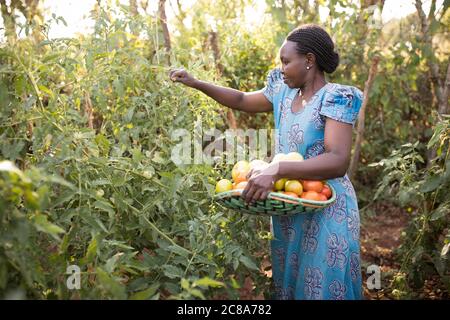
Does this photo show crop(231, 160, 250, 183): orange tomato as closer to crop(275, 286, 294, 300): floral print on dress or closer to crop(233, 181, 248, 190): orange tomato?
crop(233, 181, 248, 190): orange tomato

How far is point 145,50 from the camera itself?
342cm

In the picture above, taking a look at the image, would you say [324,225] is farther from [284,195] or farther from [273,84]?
[273,84]

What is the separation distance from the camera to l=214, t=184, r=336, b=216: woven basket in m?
1.61

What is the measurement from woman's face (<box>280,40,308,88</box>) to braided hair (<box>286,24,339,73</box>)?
0.02 m

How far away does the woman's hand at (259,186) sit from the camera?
162 cm

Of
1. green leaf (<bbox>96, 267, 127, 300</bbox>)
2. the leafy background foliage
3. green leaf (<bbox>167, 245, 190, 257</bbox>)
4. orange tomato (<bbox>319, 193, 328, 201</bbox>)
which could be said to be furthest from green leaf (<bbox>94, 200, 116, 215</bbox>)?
orange tomato (<bbox>319, 193, 328, 201</bbox>)

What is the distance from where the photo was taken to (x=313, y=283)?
187 centimetres

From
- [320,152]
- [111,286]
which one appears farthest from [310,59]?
[111,286]

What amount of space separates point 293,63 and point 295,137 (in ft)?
0.82

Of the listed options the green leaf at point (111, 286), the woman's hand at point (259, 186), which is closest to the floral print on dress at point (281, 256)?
the woman's hand at point (259, 186)

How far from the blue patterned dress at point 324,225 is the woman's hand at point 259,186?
0.94 ft

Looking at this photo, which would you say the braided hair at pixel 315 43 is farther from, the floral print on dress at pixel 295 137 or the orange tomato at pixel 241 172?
the orange tomato at pixel 241 172

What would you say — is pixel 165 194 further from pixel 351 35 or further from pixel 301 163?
pixel 351 35

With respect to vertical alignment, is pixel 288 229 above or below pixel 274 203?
below
